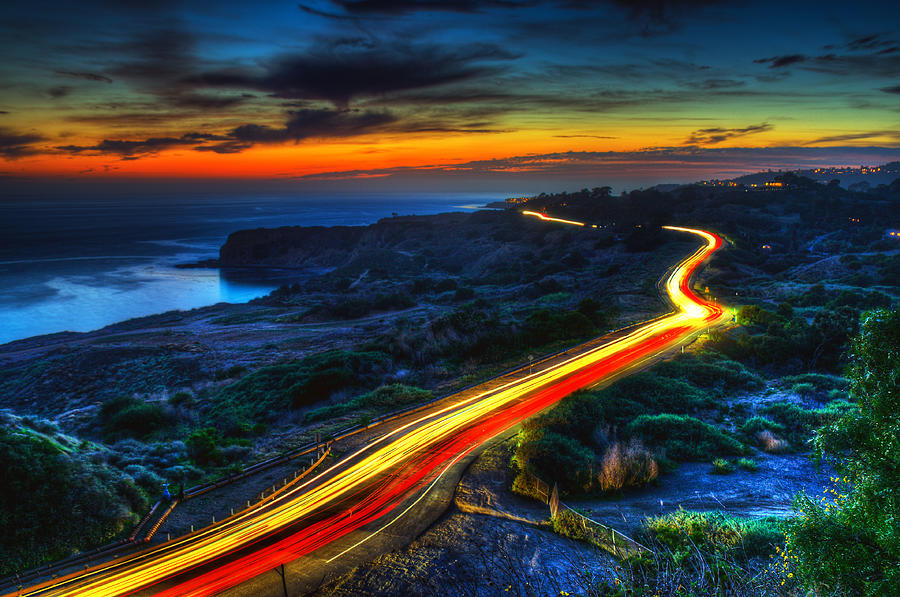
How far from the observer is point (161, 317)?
6384cm

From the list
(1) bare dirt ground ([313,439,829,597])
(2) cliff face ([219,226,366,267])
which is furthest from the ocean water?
(1) bare dirt ground ([313,439,829,597])

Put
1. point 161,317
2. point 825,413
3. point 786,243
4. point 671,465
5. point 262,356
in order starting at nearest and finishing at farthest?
point 671,465
point 825,413
point 262,356
point 161,317
point 786,243

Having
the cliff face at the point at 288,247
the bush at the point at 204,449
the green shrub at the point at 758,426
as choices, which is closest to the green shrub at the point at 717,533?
the green shrub at the point at 758,426

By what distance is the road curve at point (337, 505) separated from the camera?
31.6ft

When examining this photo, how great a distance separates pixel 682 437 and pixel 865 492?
1085cm

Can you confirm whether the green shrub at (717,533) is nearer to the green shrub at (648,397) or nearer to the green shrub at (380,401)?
the green shrub at (648,397)

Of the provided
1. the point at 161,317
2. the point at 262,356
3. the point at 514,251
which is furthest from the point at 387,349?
the point at 514,251

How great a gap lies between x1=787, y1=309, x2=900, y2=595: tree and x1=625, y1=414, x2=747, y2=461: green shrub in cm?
930

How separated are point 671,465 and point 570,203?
415 feet

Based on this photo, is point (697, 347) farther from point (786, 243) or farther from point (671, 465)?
point (786, 243)

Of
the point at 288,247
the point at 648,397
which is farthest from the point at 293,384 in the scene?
the point at 288,247

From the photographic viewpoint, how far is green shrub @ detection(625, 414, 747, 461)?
1482cm

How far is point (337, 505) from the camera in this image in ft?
41.5

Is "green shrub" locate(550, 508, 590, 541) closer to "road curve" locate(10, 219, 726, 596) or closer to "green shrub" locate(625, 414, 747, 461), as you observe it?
"road curve" locate(10, 219, 726, 596)
